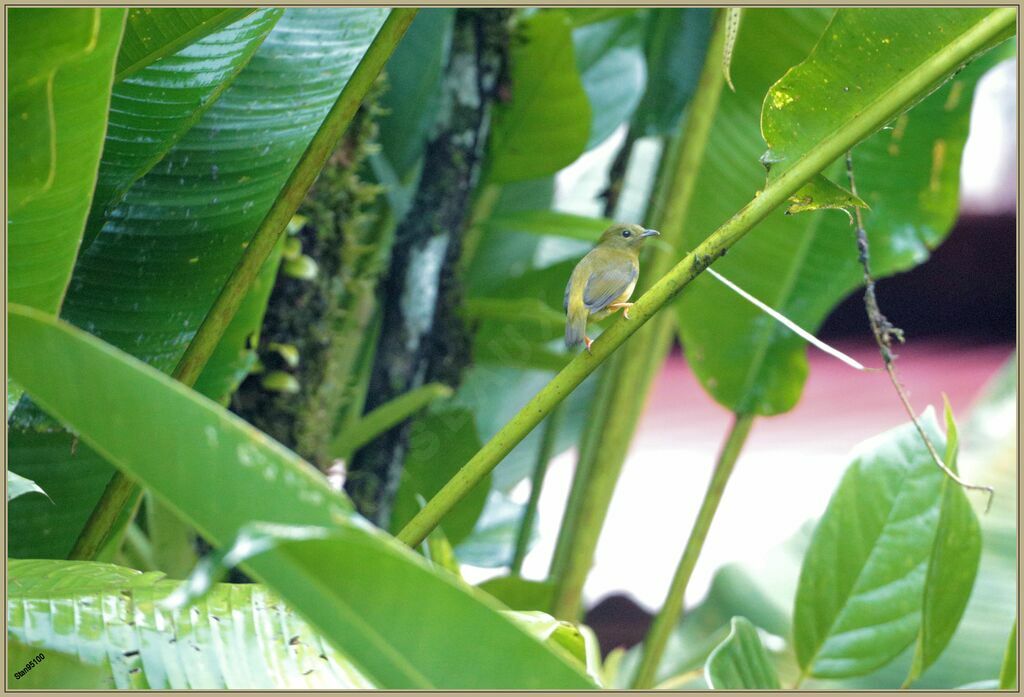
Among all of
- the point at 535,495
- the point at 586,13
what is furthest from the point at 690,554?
the point at 586,13

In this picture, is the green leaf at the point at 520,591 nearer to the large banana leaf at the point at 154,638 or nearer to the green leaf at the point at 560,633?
the green leaf at the point at 560,633

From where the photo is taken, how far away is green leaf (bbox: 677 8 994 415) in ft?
4.57

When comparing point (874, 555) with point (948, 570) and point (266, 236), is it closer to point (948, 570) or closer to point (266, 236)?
point (948, 570)

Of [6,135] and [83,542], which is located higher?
[6,135]

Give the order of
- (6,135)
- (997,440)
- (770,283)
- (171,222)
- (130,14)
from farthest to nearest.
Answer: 1. (997,440)
2. (770,283)
3. (171,222)
4. (130,14)
5. (6,135)

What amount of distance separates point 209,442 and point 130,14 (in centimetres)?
50

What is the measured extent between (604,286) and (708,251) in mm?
367

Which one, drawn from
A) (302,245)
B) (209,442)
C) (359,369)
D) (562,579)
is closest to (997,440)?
(562,579)

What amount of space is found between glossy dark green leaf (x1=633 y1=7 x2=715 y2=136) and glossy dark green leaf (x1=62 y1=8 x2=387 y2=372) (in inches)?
34.1

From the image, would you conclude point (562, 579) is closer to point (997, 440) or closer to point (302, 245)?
point (302, 245)

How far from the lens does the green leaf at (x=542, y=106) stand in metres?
1.44

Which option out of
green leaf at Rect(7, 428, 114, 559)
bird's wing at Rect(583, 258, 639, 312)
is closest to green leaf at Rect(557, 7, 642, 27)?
bird's wing at Rect(583, 258, 639, 312)

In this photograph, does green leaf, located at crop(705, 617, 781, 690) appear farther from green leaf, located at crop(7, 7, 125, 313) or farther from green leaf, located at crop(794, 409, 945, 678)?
green leaf, located at crop(7, 7, 125, 313)

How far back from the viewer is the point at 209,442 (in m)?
0.45
